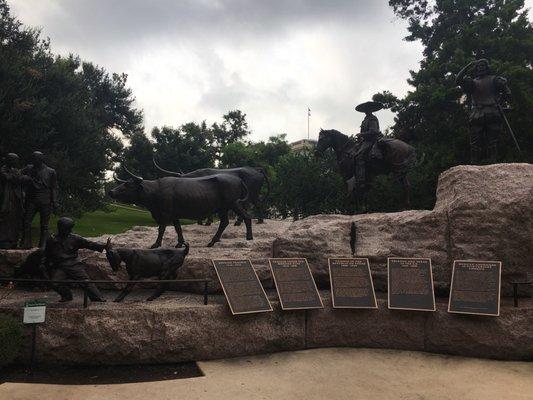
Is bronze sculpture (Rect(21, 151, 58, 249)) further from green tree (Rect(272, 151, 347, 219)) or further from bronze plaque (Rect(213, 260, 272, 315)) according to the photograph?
green tree (Rect(272, 151, 347, 219))

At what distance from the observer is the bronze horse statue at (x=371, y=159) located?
1089cm

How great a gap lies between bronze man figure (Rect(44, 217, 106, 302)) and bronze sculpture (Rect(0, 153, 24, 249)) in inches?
121

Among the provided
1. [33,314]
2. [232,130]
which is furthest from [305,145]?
[33,314]

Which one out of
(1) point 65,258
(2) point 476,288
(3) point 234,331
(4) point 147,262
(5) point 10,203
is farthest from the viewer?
(5) point 10,203

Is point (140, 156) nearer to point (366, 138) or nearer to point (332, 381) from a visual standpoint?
point (366, 138)

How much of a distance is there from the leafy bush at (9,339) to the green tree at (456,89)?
1417 cm

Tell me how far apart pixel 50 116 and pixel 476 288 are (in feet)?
62.8

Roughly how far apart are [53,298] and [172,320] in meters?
2.45

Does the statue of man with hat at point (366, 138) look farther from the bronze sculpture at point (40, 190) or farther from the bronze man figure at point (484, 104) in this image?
the bronze sculpture at point (40, 190)

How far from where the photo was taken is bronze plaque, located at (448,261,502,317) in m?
6.66

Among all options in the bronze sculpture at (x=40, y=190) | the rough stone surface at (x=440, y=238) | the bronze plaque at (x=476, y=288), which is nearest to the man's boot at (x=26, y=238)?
the bronze sculpture at (x=40, y=190)

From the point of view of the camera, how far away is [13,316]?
633 cm

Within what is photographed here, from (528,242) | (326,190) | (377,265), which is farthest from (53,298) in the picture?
(326,190)

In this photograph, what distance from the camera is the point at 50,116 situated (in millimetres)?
19234
